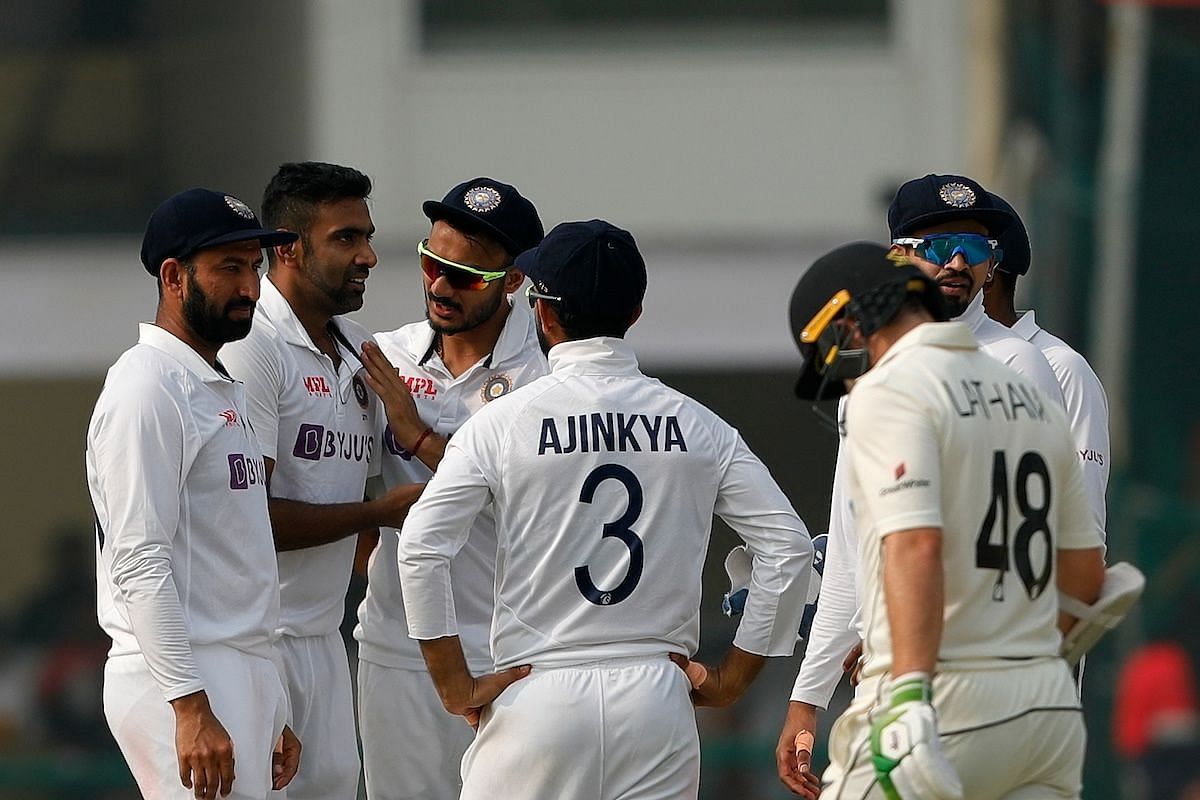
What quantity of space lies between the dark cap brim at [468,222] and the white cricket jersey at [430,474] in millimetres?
282

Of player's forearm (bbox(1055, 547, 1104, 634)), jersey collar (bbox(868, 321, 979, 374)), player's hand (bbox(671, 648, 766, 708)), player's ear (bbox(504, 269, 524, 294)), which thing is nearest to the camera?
jersey collar (bbox(868, 321, 979, 374))

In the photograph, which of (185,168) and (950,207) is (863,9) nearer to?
(185,168)

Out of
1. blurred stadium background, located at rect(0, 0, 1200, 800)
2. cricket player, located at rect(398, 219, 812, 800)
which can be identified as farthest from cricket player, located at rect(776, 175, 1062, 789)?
blurred stadium background, located at rect(0, 0, 1200, 800)

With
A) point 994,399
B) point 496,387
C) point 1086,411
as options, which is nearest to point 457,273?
point 496,387

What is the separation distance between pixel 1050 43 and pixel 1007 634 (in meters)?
11.3

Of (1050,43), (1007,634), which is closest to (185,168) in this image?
(1050,43)

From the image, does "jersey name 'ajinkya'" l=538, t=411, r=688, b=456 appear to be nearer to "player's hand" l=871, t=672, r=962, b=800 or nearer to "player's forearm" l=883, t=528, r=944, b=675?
"player's forearm" l=883, t=528, r=944, b=675

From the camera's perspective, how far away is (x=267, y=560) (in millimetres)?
4793

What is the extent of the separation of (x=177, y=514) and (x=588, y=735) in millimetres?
1028

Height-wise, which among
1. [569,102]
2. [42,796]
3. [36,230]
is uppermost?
[569,102]

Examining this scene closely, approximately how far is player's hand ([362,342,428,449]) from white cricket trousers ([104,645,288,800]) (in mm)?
812

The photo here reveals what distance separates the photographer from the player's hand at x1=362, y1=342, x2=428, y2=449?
17.4ft

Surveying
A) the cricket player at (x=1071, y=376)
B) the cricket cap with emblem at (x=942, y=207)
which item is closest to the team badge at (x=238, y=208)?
the cricket cap with emblem at (x=942, y=207)

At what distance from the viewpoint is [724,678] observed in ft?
15.6
